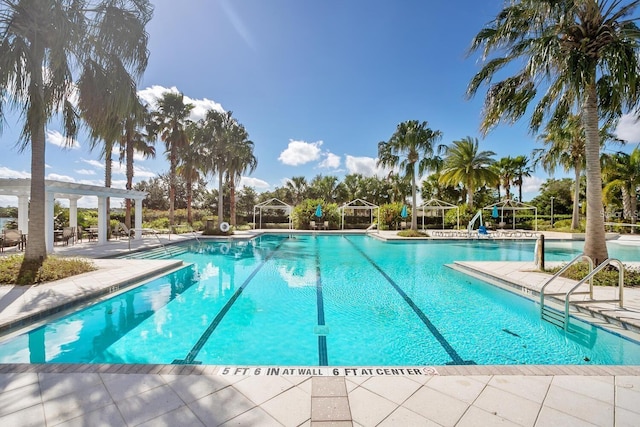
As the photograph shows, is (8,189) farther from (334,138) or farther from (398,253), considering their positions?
(334,138)

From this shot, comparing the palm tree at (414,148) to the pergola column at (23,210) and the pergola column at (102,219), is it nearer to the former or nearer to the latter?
the pergola column at (102,219)

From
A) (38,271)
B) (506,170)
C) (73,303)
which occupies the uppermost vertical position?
(506,170)

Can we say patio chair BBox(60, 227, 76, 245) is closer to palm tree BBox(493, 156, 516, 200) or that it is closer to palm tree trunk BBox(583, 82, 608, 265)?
palm tree trunk BBox(583, 82, 608, 265)

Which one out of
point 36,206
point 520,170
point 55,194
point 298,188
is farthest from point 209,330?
point 520,170

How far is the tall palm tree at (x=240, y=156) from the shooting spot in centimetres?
2036

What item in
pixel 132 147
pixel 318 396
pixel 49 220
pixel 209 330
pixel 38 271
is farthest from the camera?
pixel 132 147

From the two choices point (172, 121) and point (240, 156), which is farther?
point (240, 156)

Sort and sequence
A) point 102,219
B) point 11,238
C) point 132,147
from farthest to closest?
1. point 132,147
2. point 102,219
3. point 11,238

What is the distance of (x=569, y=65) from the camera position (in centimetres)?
612

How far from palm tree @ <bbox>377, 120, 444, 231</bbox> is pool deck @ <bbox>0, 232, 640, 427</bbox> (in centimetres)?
1611

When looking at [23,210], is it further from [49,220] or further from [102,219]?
[49,220]

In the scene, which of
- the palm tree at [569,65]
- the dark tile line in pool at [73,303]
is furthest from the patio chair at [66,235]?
the palm tree at [569,65]

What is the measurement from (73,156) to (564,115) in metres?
13.3

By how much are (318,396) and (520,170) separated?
3790 cm
